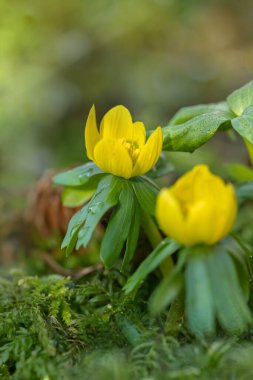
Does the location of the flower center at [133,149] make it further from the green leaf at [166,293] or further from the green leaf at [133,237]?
the green leaf at [166,293]

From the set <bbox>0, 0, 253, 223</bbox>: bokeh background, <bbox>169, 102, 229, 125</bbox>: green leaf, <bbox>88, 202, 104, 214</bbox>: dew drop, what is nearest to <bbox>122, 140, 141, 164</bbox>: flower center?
<bbox>88, 202, 104, 214</bbox>: dew drop

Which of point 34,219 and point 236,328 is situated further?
point 34,219

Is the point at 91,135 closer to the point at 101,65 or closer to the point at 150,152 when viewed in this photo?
the point at 150,152

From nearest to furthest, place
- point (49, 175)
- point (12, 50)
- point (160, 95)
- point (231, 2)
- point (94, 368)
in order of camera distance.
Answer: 1. point (94, 368)
2. point (49, 175)
3. point (12, 50)
4. point (160, 95)
5. point (231, 2)

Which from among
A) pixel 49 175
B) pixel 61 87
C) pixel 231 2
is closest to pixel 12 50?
pixel 61 87

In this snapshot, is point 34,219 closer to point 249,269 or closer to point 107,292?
point 107,292

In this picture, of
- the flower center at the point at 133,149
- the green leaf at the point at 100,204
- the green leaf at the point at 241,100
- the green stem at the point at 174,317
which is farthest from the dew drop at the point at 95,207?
the green leaf at the point at 241,100
